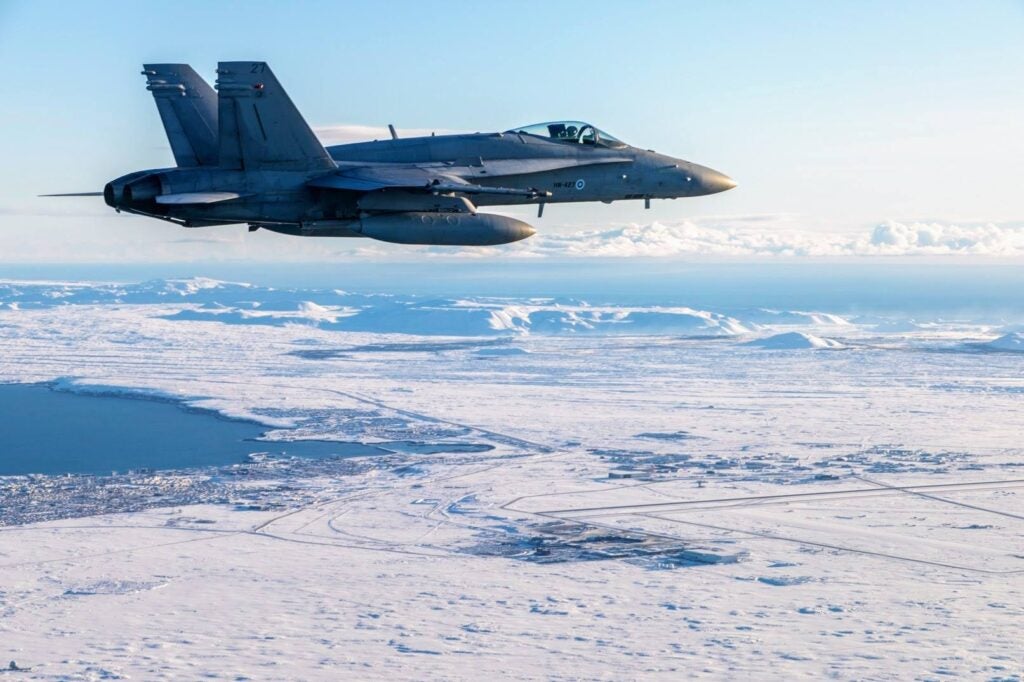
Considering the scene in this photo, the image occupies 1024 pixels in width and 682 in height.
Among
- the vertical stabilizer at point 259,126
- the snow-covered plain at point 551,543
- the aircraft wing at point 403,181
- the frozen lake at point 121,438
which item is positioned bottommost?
the frozen lake at point 121,438

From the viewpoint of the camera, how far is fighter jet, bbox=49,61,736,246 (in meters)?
25.3

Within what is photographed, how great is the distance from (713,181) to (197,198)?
46.6 ft

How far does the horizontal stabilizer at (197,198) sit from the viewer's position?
24.6 meters

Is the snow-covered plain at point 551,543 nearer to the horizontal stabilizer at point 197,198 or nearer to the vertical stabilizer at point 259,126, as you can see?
the horizontal stabilizer at point 197,198

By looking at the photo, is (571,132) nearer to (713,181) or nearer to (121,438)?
(713,181)

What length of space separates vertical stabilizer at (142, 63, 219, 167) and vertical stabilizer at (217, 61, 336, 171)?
2.59 m

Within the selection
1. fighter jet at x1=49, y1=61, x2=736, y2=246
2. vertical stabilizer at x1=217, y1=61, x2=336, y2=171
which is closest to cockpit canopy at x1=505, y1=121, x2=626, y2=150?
fighter jet at x1=49, y1=61, x2=736, y2=246

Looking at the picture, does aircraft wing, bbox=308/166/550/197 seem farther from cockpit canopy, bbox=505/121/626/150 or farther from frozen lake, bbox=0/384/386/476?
frozen lake, bbox=0/384/386/476

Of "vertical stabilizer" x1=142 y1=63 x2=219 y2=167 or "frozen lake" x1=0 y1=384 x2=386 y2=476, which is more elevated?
"vertical stabilizer" x1=142 y1=63 x2=219 y2=167

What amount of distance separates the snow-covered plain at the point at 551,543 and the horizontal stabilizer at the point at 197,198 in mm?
16328

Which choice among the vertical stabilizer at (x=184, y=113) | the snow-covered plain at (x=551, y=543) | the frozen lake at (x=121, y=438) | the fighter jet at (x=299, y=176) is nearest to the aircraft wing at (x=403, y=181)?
the fighter jet at (x=299, y=176)

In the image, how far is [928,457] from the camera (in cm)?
7331

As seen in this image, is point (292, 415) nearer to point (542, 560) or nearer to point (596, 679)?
point (542, 560)

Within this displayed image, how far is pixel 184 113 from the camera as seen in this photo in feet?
92.6
